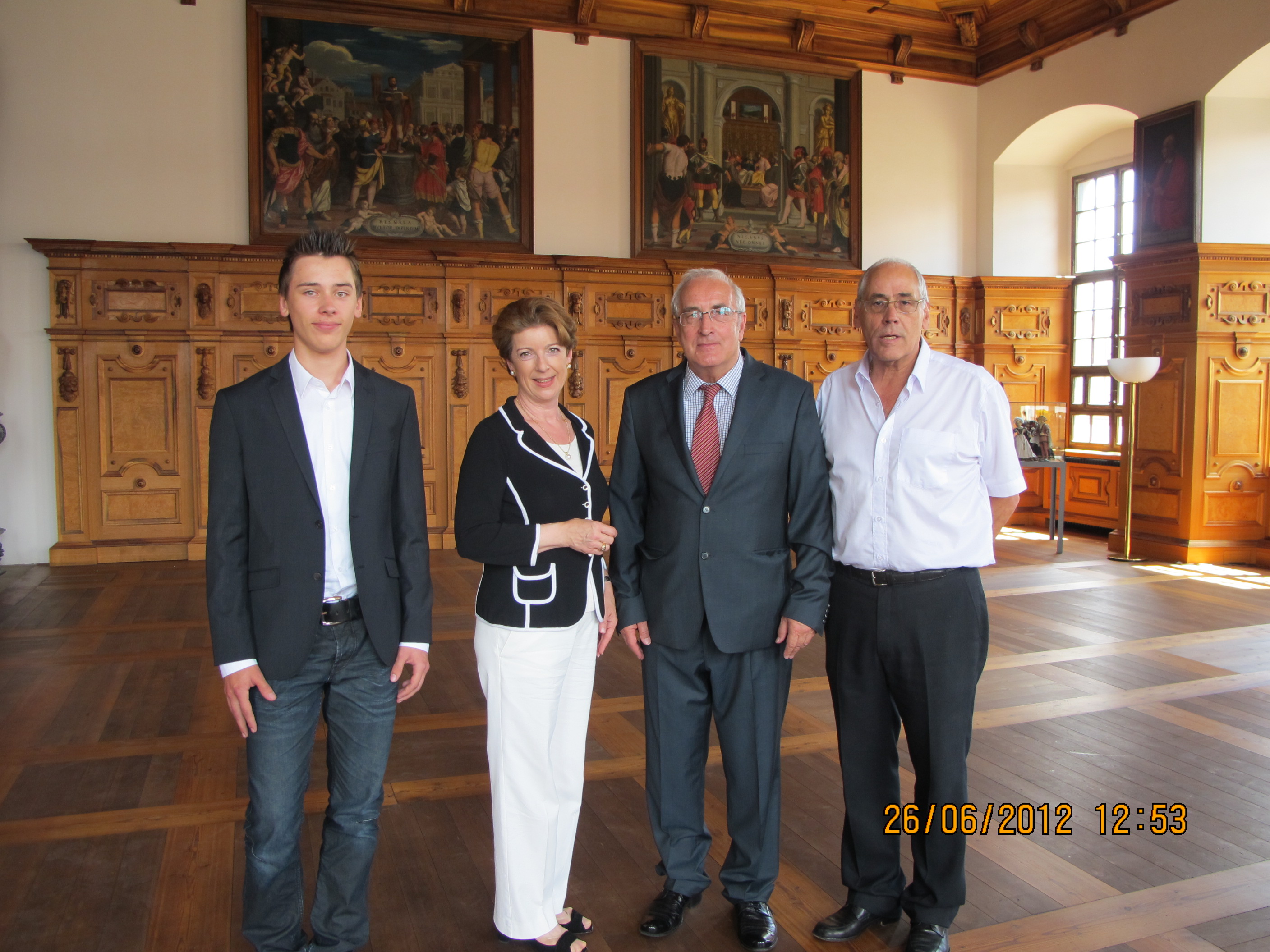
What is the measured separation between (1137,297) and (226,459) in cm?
999

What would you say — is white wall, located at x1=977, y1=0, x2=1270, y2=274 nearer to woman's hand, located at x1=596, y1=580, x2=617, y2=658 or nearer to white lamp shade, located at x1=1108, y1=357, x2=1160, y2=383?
white lamp shade, located at x1=1108, y1=357, x2=1160, y2=383

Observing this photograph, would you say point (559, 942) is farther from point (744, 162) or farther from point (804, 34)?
point (804, 34)

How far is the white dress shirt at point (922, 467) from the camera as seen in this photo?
2.67 m

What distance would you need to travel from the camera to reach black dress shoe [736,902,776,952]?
8.98ft

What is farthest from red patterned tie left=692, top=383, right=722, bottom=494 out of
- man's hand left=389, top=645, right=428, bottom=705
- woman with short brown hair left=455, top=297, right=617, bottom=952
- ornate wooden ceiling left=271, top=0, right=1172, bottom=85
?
ornate wooden ceiling left=271, top=0, right=1172, bottom=85

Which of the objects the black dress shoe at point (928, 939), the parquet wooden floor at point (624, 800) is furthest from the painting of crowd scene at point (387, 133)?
the black dress shoe at point (928, 939)

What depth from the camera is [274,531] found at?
7.61 feet

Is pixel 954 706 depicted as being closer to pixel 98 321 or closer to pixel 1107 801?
pixel 1107 801

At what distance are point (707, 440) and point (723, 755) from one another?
0.92 metres

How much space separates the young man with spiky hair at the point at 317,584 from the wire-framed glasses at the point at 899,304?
129cm

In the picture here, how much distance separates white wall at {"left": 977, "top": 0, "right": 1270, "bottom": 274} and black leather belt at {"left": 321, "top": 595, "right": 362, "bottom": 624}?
32.2 ft

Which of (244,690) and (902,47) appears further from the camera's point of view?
(902,47)

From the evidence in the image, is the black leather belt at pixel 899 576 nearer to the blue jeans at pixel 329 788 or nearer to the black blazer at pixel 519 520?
the black blazer at pixel 519 520
